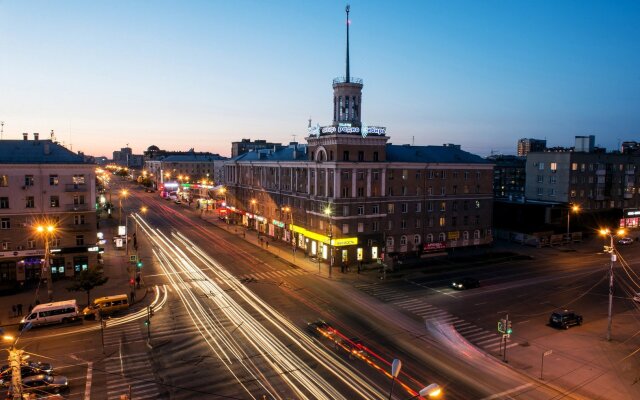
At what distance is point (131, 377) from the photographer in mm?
29500

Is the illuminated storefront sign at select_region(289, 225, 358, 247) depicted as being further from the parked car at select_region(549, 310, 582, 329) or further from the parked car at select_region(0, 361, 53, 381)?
the parked car at select_region(0, 361, 53, 381)

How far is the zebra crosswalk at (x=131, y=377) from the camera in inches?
1077

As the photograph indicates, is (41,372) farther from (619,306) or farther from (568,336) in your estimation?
(619,306)

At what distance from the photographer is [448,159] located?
75688 mm

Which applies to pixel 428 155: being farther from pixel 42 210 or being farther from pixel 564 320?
pixel 42 210

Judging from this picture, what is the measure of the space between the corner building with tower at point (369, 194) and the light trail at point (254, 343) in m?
15.4

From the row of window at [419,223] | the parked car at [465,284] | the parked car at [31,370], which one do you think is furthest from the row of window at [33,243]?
the parked car at [465,284]

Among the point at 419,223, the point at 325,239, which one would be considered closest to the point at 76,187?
the point at 325,239

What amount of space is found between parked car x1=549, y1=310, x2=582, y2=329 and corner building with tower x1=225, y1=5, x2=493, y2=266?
1036 inches

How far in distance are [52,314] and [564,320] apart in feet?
147

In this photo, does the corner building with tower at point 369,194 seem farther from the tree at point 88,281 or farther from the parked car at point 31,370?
the parked car at point 31,370

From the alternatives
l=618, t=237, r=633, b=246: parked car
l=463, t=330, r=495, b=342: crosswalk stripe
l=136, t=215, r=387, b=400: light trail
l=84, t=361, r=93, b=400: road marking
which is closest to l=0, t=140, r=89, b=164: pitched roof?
l=136, t=215, r=387, b=400: light trail

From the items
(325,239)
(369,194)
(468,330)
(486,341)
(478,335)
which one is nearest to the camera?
(486,341)

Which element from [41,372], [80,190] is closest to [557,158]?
[80,190]
